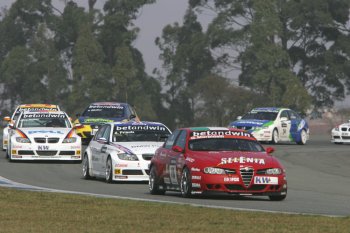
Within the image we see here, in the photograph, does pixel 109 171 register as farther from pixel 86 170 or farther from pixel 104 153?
pixel 86 170

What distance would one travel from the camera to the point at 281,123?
151 ft

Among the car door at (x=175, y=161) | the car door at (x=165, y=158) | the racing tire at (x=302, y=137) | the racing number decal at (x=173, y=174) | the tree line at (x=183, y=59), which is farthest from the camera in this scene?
the tree line at (x=183, y=59)

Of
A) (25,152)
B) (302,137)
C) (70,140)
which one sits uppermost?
(302,137)

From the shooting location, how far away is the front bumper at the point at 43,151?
103 feet

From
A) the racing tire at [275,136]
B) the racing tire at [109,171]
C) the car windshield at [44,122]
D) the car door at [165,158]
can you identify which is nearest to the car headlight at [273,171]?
the car door at [165,158]

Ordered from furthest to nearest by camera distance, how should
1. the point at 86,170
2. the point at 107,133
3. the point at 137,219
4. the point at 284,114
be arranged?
the point at 284,114 < the point at 86,170 < the point at 107,133 < the point at 137,219

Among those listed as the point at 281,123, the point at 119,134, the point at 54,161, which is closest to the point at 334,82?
the point at 281,123

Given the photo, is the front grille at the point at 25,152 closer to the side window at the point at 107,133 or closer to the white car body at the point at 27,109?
the side window at the point at 107,133

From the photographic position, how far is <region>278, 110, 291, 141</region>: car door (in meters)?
45.8

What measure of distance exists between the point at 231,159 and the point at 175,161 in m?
1.29

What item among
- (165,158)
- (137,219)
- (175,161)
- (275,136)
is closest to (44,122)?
(165,158)

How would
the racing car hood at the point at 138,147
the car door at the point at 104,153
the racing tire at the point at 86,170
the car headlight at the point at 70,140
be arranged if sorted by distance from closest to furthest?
the racing car hood at the point at 138,147 < the car door at the point at 104,153 < the racing tire at the point at 86,170 < the car headlight at the point at 70,140

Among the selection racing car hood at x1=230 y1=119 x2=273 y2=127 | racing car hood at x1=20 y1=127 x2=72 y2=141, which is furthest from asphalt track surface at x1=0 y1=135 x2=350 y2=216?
racing car hood at x1=230 y1=119 x2=273 y2=127

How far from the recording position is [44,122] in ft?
109
